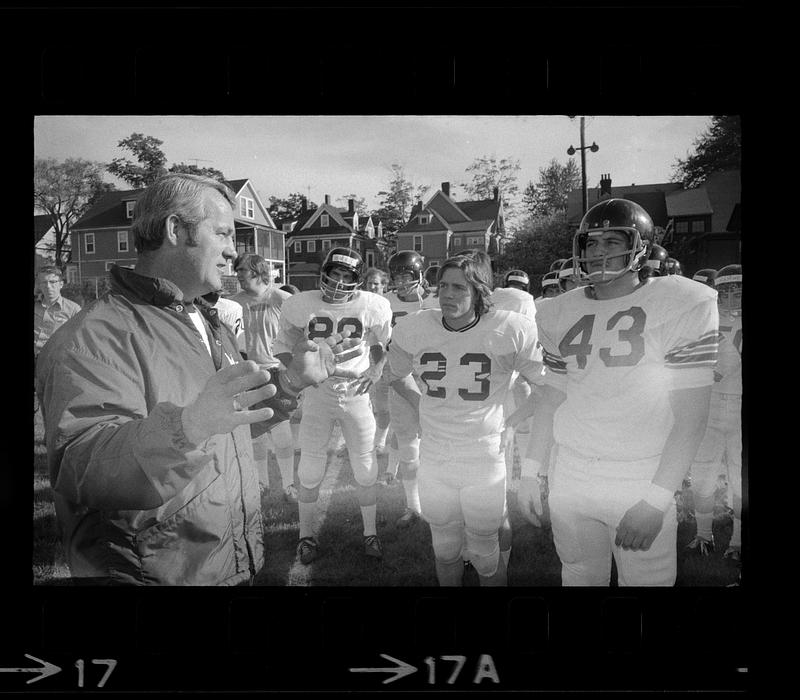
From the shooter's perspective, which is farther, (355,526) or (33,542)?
(355,526)

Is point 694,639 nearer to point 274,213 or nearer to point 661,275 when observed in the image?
point 661,275

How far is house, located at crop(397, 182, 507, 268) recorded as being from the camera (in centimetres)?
219

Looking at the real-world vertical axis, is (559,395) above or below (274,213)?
below

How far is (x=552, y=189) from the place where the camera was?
7.08 feet

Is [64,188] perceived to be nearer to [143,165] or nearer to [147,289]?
[143,165]

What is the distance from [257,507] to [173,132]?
1.23m

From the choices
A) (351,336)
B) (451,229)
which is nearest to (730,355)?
(451,229)

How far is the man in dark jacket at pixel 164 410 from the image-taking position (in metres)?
1.69

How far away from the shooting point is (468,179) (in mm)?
2131

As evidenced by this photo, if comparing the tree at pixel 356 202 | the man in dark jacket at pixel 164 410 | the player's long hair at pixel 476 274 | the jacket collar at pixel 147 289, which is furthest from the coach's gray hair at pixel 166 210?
the player's long hair at pixel 476 274

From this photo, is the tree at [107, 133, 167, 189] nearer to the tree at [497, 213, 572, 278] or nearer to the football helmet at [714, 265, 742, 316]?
the tree at [497, 213, 572, 278]

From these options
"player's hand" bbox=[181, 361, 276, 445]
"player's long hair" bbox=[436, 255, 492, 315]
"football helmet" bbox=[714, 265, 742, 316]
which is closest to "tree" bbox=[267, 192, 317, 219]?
"player's long hair" bbox=[436, 255, 492, 315]

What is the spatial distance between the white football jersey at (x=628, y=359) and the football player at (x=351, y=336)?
63 cm

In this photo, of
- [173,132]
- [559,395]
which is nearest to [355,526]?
[559,395]
